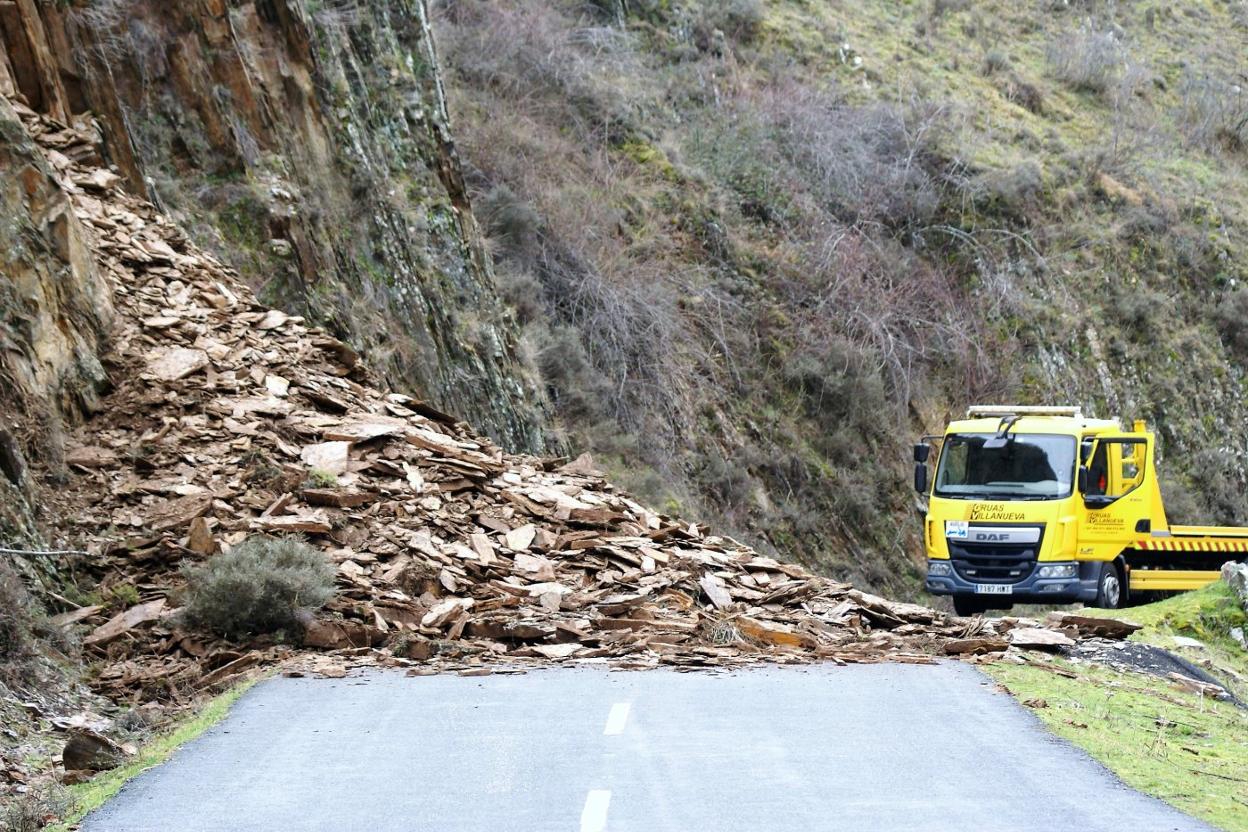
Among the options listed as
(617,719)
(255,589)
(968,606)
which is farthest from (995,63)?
(617,719)

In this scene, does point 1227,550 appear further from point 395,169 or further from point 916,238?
point 916,238

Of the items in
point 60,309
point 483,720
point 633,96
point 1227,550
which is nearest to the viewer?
point 483,720

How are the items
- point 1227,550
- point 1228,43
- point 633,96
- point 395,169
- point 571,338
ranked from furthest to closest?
point 1228,43
point 633,96
point 571,338
point 395,169
point 1227,550

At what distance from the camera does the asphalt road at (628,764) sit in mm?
6461

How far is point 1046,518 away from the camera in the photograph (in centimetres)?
1902

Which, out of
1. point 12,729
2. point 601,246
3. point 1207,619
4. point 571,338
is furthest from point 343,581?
point 601,246

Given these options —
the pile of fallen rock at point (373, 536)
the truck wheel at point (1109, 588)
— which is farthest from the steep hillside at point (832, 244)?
the pile of fallen rock at point (373, 536)

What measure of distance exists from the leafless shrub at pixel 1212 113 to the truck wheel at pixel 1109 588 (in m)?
32.1

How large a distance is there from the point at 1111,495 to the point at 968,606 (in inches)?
98.3

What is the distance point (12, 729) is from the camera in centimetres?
925

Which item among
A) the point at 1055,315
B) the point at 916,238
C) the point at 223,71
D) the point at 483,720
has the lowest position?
the point at 1055,315

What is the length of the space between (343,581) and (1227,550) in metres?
13.6

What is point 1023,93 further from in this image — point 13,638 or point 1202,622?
point 13,638

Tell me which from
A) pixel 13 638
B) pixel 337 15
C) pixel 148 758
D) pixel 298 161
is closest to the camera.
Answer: pixel 148 758
